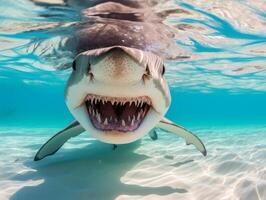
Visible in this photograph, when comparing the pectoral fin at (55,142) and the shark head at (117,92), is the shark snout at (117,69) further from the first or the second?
the pectoral fin at (55,142)

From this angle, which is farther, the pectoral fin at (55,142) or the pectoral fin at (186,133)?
the pectoral fin at (186,133)

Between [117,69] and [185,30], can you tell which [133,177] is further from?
[185,30]

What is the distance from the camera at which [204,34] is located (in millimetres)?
12648

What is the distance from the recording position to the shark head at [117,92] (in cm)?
253

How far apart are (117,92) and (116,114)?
2.02 ft

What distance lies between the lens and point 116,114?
3318mm

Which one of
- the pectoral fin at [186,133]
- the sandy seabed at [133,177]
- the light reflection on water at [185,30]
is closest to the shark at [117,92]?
the sandy seabed at [133,177]

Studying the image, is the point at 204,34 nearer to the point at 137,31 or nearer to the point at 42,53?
the point at 137,31

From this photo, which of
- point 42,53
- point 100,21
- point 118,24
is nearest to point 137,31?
point 118,24

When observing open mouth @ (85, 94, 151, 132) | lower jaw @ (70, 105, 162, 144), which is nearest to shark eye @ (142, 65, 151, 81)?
open mouth @ (85, 94, 151, 132)

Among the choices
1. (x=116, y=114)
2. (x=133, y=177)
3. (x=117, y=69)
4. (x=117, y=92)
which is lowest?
(x=133, y=177)

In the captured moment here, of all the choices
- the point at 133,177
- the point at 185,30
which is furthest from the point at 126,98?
the point at 185,30

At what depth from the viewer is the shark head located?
253cm

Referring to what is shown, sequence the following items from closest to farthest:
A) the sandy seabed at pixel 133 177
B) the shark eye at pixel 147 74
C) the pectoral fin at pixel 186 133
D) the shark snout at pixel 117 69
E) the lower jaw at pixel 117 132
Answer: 1. the shark snout at pixel 117 69
2. the shark eye at pixel 147 74
3. the lower jaw at pixel 117 132
4. the sandy seabed at pixel 133 177
5. the pectoral fin at pixel 186 133
